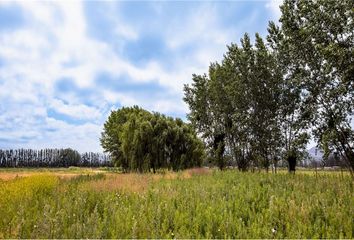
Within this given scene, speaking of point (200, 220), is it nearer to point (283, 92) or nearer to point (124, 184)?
point (124, 184)

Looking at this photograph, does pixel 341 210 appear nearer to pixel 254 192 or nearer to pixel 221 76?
pixel 254 192

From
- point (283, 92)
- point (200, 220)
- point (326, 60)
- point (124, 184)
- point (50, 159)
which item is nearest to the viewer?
point (200, 220)

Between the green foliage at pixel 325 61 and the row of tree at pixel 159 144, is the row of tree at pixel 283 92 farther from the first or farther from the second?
the row of tree at pixel 159 144

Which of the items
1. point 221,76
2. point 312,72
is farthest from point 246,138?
point 312,72

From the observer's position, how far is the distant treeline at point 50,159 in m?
157

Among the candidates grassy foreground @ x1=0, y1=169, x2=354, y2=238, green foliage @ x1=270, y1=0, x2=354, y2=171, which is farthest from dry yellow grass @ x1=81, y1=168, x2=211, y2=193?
green foliage @ x1=270, y1=0, x2=354, y2=171

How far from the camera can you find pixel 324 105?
23.7 m

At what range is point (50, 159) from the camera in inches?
6634

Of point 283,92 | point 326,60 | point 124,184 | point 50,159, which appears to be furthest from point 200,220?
point 50,159

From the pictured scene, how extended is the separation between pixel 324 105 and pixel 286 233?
20.0 m

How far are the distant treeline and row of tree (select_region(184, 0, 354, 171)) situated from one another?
120886 mm

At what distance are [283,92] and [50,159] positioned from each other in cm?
15942

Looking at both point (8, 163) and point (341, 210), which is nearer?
point (341, 210)

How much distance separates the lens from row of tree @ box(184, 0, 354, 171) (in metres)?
21.6
